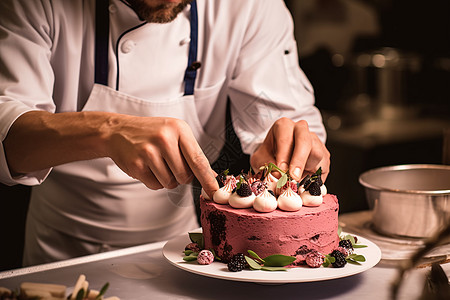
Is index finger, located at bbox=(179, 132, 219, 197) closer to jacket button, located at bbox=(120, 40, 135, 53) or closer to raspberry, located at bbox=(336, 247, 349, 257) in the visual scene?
raspberry, located at bbox=(336, 247, 349, 257)

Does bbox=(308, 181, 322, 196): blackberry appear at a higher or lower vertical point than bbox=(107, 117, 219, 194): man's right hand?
lower

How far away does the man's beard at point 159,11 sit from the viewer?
5.67 feet

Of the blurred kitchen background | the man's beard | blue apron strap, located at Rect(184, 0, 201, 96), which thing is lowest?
the blurred kitchen background

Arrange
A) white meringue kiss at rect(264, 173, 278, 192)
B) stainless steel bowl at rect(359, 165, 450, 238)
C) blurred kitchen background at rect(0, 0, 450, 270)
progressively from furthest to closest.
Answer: blurred kitchen background at rect(0, 0, 450, 270)
stainless steel bowl at rect(359, 165, 450, 238)
white meringue kiss at rect(264, 173, 278, 192)

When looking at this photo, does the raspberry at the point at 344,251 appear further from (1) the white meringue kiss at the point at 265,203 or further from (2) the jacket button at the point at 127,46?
(2) the jacket button at the point at 127,46

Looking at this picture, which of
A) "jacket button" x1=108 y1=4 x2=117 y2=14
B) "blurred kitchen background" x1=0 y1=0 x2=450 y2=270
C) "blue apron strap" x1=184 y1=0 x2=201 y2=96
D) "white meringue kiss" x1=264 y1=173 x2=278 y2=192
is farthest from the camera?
"blurred kitchen background" x1=0 y1=0 x2=450 y2=270

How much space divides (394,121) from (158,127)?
348 centimetres

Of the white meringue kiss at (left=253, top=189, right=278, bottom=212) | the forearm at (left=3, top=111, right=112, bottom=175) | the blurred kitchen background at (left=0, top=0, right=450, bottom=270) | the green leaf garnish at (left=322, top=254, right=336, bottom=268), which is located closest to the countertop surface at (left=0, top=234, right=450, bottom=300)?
the green leaf garnish at (left=322, top=254, right=336, bottom=268)

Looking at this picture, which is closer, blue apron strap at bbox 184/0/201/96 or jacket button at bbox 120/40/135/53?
jacket button at bbox 120/40/135/53

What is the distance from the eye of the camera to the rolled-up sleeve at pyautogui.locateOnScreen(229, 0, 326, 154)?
2.03 metres

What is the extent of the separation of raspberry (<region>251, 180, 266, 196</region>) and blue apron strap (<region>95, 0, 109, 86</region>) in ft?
2.28

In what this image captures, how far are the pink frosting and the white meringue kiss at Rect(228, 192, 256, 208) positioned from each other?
13 millimetres

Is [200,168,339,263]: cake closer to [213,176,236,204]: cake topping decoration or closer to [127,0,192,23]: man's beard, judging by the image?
[213,176,236,204]: cake topping decoration

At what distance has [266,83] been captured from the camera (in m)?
2.05
